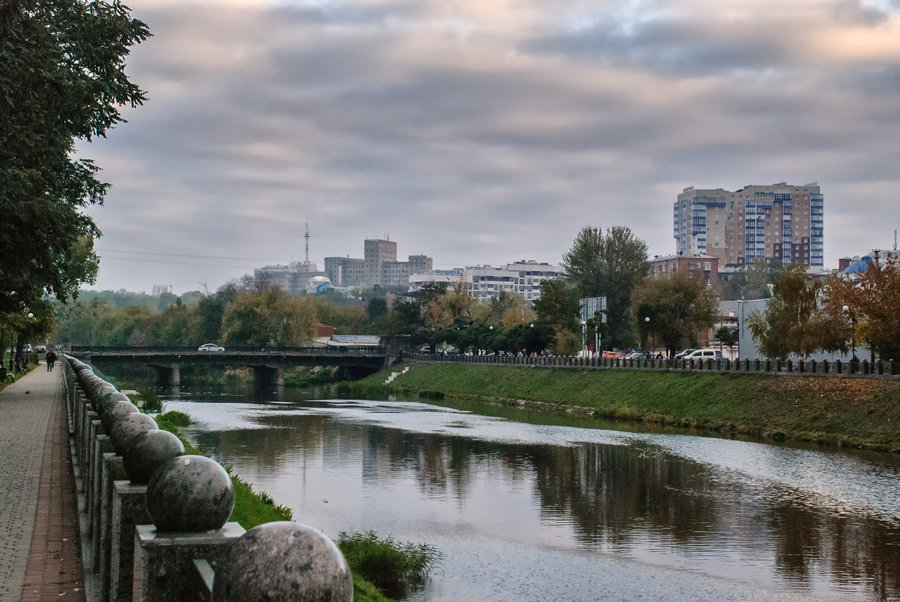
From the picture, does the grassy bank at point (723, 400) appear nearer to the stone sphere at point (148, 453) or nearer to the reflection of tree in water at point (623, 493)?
the reflection of tree in water at point (623, 493)

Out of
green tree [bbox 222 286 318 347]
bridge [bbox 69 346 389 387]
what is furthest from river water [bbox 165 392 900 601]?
green tree [bbox 222 286 318 347]

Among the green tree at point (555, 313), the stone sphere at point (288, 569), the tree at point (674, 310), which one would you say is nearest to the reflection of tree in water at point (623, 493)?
the stone sphere at point (288, 569)

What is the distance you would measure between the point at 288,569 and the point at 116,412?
7795mm

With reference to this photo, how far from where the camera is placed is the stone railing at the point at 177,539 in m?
4.53

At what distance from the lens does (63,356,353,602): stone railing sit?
453cm

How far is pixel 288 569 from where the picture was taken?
4.49 m

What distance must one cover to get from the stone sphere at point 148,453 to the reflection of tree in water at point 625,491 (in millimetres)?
15955

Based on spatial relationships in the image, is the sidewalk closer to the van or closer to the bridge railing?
the van

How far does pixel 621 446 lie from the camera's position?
46.0 metres

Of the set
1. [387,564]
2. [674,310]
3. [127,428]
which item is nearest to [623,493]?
[387,564]

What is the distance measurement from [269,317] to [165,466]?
410ft

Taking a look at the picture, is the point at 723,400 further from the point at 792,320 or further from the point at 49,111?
the point at 49,111

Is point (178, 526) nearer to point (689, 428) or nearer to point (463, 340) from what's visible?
point (689, 428)

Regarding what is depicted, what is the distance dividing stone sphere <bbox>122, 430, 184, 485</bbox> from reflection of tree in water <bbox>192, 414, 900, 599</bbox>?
16.0 m
